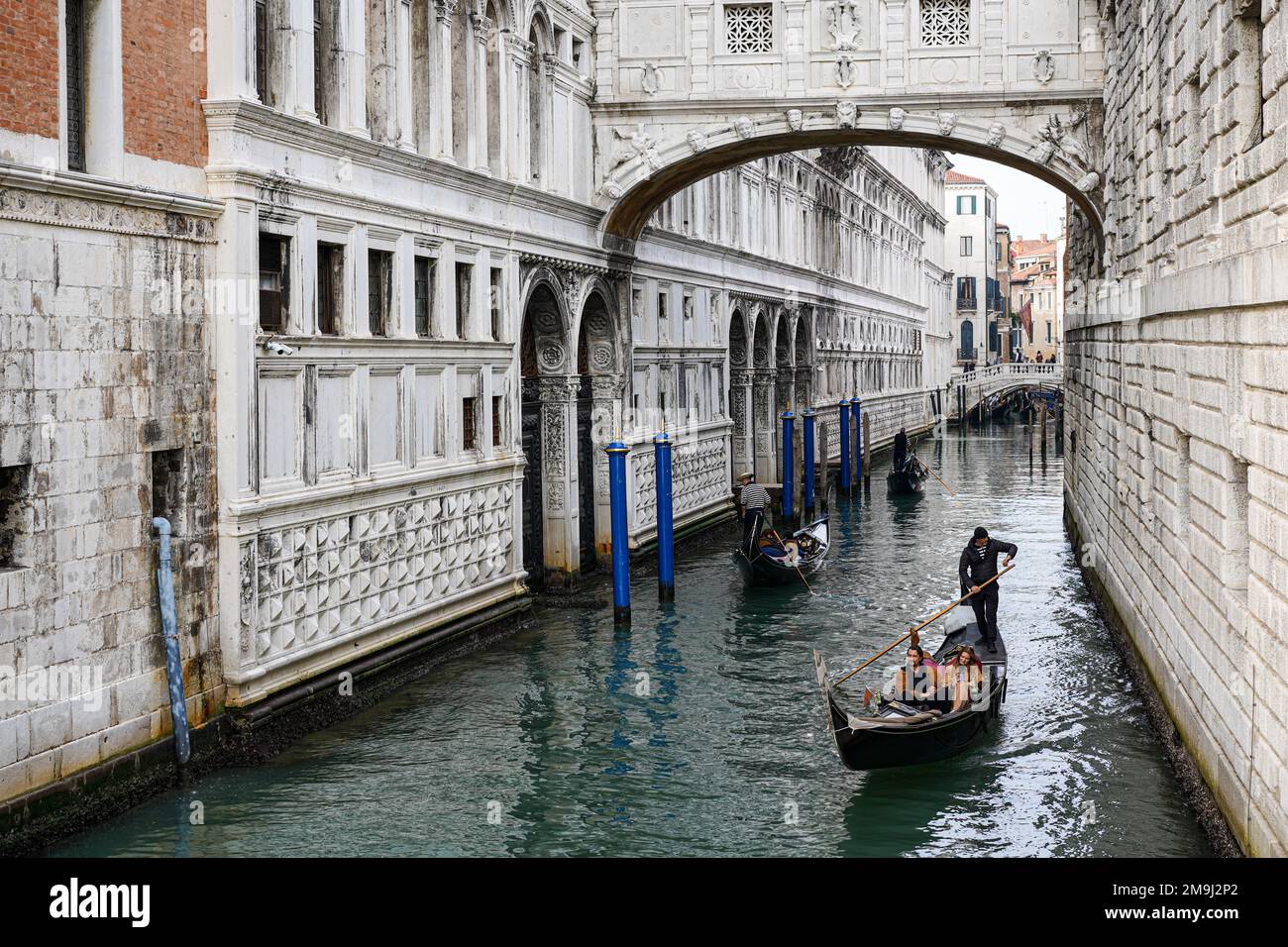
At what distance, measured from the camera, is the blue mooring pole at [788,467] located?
24.4 m

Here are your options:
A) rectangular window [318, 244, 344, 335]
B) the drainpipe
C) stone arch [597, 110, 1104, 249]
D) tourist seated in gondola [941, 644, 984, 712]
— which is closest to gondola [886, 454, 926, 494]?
stone arch [597, 110, 1104, 249]

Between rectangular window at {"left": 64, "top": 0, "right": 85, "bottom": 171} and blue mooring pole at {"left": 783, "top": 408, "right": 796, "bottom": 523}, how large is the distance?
16384 mm

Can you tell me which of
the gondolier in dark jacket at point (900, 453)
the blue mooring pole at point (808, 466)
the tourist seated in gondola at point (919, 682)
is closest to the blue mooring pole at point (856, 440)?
the gondolier in dark jacket at point (900, 453)

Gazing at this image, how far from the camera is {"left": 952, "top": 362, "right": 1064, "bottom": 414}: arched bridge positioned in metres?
55.4

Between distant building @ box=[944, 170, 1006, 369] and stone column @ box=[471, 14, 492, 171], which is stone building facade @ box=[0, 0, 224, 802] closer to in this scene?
stone column @ box=[471, 14, 492, 171]

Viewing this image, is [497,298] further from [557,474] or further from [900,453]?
[900,453]

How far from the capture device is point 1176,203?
404 inches

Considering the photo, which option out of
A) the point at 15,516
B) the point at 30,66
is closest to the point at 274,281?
the point at 30,66

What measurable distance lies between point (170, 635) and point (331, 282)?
3.27 metres

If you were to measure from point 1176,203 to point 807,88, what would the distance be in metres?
7.01

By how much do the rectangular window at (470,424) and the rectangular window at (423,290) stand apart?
1.05 m

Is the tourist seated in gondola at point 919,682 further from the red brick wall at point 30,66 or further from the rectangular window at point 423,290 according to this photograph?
the red brick wall at point 30,66

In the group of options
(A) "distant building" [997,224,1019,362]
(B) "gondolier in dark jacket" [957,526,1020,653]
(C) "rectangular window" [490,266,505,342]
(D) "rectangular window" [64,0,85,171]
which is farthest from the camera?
(A) "distant building" [997,224,1019,362]

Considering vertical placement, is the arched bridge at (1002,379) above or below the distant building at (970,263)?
below
